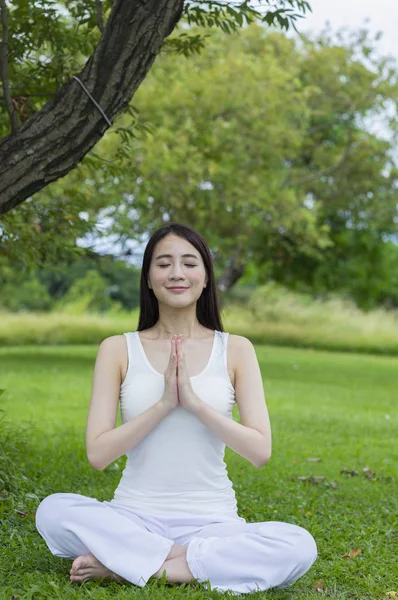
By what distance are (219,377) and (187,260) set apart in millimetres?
512

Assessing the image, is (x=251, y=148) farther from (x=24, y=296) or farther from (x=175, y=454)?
(x=24, y=296)

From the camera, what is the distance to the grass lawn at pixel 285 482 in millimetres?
3652

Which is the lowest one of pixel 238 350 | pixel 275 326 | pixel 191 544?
pixel 191 544

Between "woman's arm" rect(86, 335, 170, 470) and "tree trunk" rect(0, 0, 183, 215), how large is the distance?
1.09 meters

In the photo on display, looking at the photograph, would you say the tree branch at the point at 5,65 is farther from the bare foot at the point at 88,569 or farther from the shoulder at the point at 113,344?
the bare foot at the point at 88,569

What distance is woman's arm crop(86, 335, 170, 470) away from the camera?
3.31m

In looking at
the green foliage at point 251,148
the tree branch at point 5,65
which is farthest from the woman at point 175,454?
the green foliage at point 251,148

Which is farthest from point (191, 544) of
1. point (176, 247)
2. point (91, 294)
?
point (91, 294)

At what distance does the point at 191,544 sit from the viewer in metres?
3.36

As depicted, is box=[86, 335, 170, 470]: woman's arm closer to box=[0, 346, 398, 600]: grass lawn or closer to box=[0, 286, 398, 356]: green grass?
box=[0, 346, 398, 600]: grass lawn

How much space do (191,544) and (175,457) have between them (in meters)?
0.35

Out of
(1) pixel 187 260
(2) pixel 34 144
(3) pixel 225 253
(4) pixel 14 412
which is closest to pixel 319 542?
(1) pixel 187 260

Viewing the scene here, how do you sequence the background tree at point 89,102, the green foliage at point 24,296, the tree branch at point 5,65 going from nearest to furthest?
1. the background tree at point 89,102
2. the tree branch at point 5,65
3. the green foliage at point 24,296

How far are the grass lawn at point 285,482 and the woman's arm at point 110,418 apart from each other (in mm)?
536
